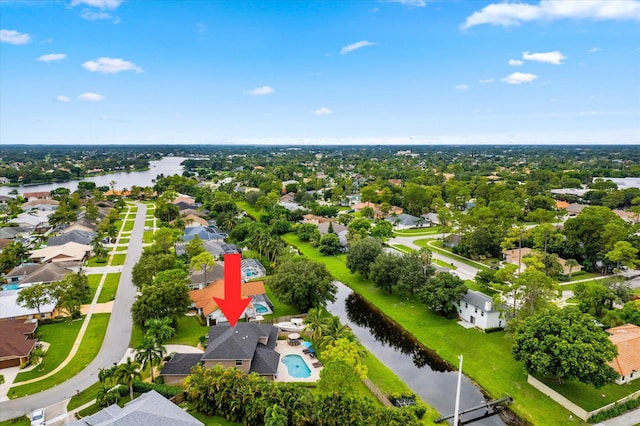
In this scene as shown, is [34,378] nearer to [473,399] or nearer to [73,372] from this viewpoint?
[73,372]

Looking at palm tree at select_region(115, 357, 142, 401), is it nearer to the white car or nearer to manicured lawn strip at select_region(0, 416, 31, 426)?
the white car

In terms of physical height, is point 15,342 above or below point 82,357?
above

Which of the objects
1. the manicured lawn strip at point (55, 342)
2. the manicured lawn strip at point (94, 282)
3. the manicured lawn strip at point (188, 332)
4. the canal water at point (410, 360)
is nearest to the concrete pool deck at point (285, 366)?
the canal water at point (410, 360)

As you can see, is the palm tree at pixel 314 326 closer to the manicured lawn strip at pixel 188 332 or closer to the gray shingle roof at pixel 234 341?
the gray shingle roof at pixel 234 341

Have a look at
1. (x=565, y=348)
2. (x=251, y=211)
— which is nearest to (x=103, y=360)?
(x=565, y=348)

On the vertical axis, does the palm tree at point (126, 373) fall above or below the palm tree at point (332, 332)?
above

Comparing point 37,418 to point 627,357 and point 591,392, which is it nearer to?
point 591,392

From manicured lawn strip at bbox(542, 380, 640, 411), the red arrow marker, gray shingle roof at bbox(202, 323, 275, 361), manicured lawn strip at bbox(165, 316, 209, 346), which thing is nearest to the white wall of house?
manicured lawn strip at bbox(542, 380, 640, 411)
